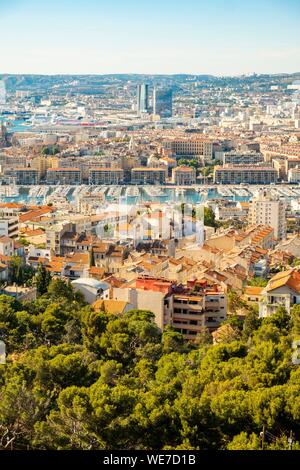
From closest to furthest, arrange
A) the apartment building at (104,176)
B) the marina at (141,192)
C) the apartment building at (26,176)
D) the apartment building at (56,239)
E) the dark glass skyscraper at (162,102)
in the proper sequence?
1. the apartment building at (56,239)
2. the marina at (141,192)
3. the apartment building at (26,176)
4. the apartment building at (104,176)
5. the dark glass skyscraper at (162,102)

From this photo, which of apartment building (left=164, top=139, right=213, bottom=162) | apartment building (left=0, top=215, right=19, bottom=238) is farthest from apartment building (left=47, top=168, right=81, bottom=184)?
apartment building (left=0, top=215, right=19, bottom=238)

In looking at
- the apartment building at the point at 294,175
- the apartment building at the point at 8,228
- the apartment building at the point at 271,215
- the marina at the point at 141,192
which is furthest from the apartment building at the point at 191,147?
the apartment building at the point at 8,228

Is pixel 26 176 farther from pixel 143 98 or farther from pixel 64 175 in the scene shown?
pixel 143 98

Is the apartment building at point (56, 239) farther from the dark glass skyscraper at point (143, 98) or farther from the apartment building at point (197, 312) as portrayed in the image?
the dark glass skyscraper at point (143, 98)

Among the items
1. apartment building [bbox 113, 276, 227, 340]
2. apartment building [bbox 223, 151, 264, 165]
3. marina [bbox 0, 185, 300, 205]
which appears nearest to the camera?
apartment building [bbox 113, 276, 227, 340]

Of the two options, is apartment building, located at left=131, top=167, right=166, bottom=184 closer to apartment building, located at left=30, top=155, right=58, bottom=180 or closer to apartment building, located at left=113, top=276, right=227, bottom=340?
apartment building, located at left=30, top=155, right=58, bottom=180
